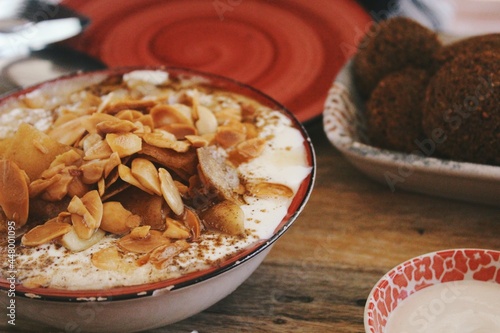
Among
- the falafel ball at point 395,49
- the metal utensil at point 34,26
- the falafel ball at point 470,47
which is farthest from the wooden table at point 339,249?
the metal utensil at point 34,26

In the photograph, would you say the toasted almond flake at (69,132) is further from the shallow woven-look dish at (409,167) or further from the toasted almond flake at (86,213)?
the shallow woven-look dish at (409,167)

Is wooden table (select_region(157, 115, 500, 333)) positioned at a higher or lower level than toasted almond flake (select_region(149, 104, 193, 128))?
lower

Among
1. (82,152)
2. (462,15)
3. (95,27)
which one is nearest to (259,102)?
(82,152)

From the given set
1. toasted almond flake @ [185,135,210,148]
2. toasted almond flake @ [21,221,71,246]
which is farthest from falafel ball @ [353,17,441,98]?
toasted almond flake @ [21,221,71,246]

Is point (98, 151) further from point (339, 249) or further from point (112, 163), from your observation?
point (339, 249)

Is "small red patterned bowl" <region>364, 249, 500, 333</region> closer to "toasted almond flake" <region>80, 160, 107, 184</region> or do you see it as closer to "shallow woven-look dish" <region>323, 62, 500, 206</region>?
"shallow woven-look dish" <region>323, 62, 500, 206</region>

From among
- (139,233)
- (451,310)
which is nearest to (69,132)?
(139,233)
